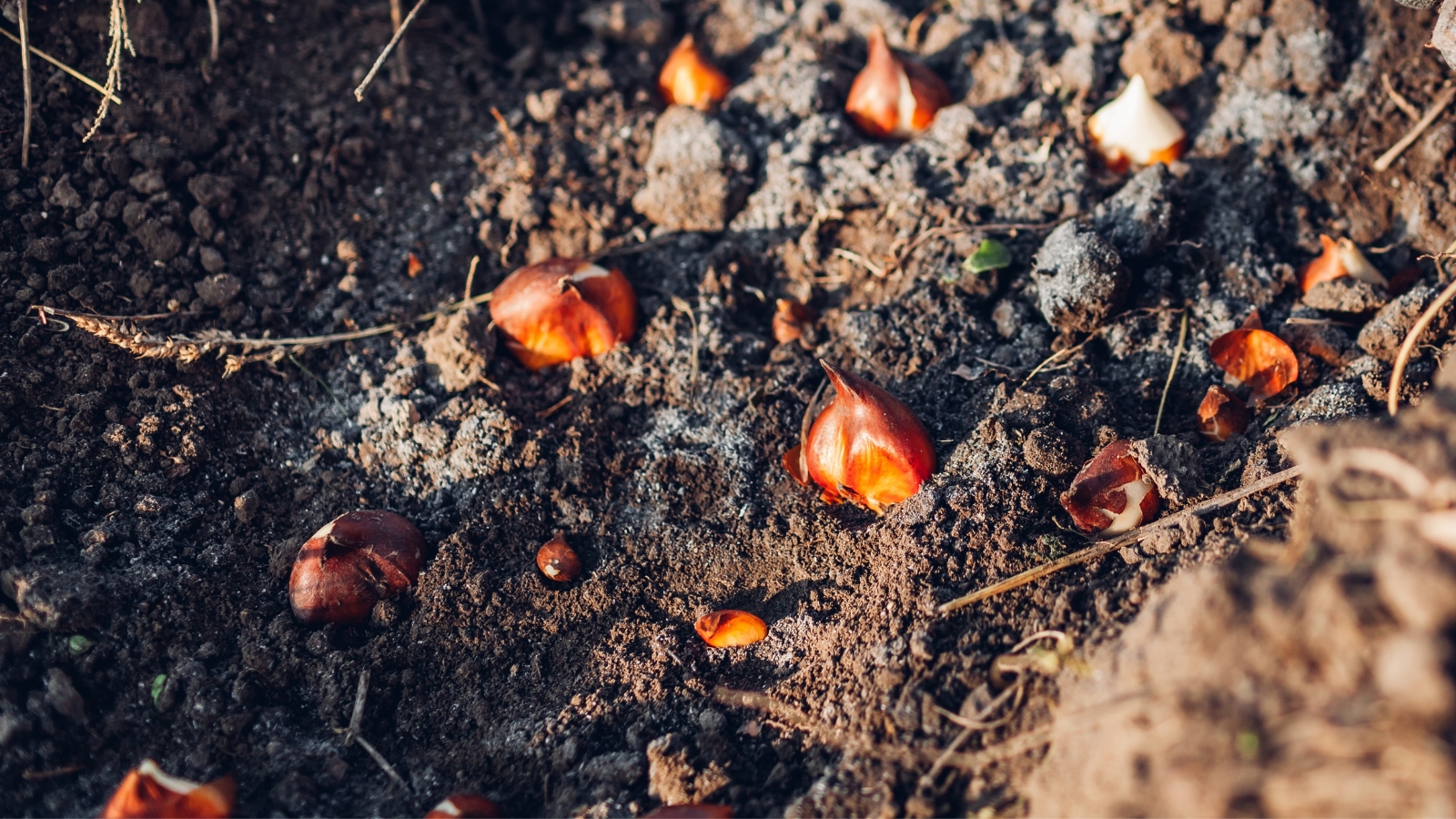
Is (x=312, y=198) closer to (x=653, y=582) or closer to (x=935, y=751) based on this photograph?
(x=653, y=582)

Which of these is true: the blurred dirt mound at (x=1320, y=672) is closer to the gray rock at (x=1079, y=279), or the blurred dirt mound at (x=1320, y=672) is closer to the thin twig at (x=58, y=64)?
the gray rock at (x=1079, y=279)

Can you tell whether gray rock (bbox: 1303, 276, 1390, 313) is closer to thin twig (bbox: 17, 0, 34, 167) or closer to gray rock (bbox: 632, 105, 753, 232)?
gray rock (bbox: 632, 105, 753, 232)

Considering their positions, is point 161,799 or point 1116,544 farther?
point 1116,544

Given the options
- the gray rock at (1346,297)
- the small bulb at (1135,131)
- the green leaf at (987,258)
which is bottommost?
the green leaf at (987,258)

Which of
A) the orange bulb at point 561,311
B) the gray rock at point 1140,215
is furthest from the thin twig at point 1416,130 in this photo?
the orange bulb at point 561,311

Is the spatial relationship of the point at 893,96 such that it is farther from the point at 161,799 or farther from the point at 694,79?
the point at 161,799

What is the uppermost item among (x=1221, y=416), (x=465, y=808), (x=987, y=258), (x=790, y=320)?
(x=987, y=258)

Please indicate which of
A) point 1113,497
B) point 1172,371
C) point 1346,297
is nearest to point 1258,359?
point 1172,371

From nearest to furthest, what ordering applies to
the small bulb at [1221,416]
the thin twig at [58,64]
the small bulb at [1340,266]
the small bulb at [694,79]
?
1. the small bulb at [1221,416]
2. the small bulb at [1340,266]
3. the thin twig at [58,64]
4. the small bulb at [694,79]
